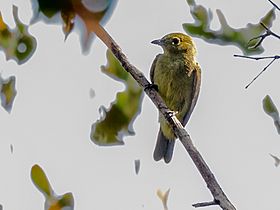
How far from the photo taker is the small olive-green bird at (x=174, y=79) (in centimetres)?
529

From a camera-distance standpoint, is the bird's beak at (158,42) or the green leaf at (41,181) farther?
the bird's beak at (158,42)

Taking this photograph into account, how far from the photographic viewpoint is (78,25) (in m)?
1.86

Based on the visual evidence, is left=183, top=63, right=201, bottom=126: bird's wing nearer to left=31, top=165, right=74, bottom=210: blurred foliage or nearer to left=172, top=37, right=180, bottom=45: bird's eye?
left=172, top=37, right=180, bottom=45: bird's eye

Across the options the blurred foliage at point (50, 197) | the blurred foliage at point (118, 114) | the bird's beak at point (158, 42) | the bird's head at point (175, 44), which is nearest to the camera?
the blurred foliage at point (50, 197)

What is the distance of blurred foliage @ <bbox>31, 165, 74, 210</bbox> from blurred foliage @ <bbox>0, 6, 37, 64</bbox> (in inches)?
17.1

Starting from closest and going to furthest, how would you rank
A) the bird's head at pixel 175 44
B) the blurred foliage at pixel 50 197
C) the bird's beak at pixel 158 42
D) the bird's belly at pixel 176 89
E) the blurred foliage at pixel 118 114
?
the blurred foliage at pixel 50 197, the blurred foliage at pixel 118 114, the bird's belly at pixel 176 89, the bird's beak at pixel 158 42, the bird's head at pixel 175 44

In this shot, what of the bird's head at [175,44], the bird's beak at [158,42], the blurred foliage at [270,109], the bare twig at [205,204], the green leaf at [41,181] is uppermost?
the bird's beak at [158,42]

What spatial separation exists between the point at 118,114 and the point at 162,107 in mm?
1334

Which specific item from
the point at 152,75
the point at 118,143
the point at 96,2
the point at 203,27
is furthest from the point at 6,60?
the point at 152,75

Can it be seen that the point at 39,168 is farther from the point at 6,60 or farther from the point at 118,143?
the point at 6,60

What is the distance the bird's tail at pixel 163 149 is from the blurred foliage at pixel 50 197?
11.1 feet

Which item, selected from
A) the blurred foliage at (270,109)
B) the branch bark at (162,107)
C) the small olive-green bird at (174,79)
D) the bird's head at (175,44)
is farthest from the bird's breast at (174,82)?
the blurred foliage at (270,109)

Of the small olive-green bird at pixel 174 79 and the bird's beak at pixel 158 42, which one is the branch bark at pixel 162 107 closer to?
the small olive-green bird at pixel 174 79

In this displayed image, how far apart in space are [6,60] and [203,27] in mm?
798
